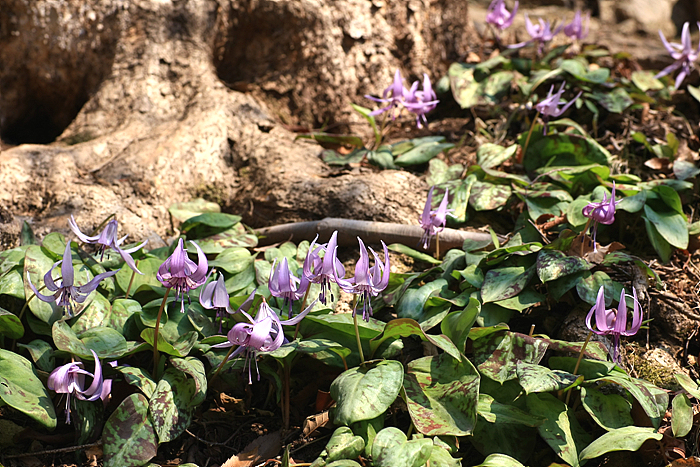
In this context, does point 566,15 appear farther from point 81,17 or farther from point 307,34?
point 81,17

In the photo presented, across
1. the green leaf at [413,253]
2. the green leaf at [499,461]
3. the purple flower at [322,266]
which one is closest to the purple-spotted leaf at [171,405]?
the purple flower at [322,266]

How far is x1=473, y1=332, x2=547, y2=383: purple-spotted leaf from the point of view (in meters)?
1.85

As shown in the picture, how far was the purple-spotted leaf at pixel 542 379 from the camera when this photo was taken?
1.65 m

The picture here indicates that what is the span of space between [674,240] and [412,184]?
4.03ft

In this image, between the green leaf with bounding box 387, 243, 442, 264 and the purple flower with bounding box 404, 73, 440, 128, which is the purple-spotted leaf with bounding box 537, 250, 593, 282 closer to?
the green leaf with bounding box 387, 243, 442, 264

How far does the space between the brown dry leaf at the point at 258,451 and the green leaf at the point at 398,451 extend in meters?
0.44

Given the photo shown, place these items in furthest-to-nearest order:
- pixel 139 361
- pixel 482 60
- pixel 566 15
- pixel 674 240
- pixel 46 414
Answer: pixel 566 15
pixel 482 60
pixel 674 240
pixel 139 361
pixel 46 414

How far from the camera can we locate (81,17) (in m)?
3.62

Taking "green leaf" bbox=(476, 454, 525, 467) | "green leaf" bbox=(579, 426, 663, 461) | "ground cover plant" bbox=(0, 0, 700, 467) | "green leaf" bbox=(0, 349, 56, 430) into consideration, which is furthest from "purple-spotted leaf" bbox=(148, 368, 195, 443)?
"green leaf" bbox=(579, 426, 663, 461)

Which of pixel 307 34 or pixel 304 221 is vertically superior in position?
pixel 307 34

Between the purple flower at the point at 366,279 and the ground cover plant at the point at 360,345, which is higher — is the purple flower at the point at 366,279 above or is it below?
above

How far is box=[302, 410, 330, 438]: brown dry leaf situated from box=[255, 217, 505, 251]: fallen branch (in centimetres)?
94

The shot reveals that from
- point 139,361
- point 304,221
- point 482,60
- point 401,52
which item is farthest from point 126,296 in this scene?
point 482,60

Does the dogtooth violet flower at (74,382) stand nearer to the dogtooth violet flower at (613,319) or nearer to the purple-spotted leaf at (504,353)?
the purple-spotted leaf at (504,353)
